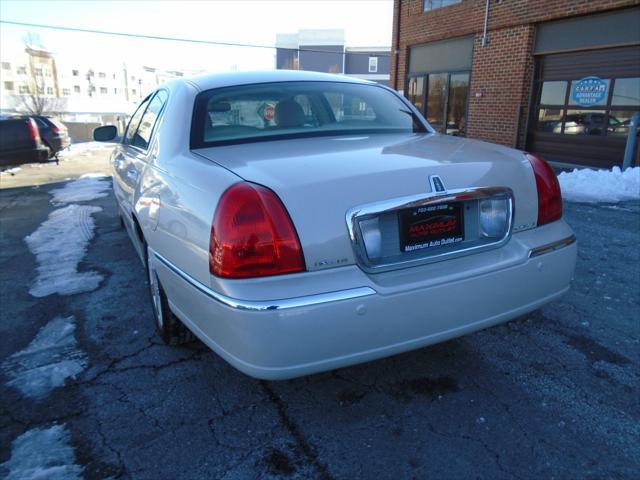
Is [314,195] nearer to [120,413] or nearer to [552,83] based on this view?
[120,413]

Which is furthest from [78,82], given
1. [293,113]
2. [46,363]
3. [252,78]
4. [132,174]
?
[293,113]

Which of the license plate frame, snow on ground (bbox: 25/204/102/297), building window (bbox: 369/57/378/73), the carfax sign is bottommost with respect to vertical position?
snow on ground (bbox: 25/204/102/297)

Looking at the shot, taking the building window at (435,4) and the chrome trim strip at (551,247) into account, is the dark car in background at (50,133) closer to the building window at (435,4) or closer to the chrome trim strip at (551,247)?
the building window at (435,4)

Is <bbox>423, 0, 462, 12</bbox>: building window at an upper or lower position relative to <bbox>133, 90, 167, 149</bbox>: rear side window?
upper

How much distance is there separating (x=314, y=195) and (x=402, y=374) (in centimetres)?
127

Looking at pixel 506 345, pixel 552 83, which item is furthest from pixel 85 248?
pixel 552 83

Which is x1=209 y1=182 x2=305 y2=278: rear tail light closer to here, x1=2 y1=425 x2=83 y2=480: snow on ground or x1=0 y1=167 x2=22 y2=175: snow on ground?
x1=2 y1=425 x2=83 y2=480: snow on ground

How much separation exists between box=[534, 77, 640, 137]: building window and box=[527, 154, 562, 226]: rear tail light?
333 inches

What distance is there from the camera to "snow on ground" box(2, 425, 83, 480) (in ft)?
6.32

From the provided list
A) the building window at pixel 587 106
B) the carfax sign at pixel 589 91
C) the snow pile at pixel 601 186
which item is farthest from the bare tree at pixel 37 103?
the snow pile at pixel 601 186

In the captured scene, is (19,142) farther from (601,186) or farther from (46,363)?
(601,186)

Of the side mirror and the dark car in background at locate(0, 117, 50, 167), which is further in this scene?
the dark car in background at locate(0, 117, 50, 167)

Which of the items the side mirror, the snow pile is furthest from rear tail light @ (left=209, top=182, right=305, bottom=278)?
the snow pile

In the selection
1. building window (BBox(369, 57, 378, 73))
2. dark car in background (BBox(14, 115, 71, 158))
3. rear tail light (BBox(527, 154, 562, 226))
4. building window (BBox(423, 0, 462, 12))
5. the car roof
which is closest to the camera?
rear tail light (BBox(527, 154, 562, 226))
